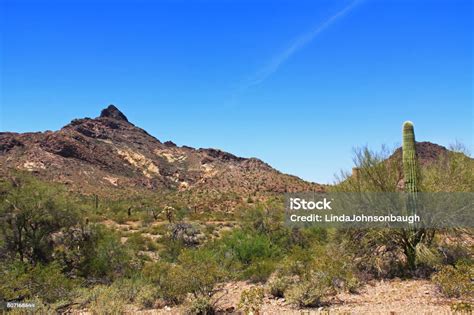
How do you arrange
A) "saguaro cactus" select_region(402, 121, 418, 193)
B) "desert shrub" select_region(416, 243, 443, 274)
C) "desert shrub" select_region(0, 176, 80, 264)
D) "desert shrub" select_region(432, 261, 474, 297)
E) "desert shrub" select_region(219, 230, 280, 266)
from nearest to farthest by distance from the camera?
1. "desert shrub" select_region(432, 261, 474, 297)
2. "desert shrub" select_region(416, 243, 443, 274)
3. "saguaro cactus" select_region(402, 121, 418, 193)
4. "desert shrub" select_region(0, 176, 80, 264)
5. "desert shrub" select_region(219, 230, 280, 266)

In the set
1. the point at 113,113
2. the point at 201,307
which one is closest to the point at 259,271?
the point at 201,307

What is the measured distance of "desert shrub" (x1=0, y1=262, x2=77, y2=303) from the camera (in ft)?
35.5

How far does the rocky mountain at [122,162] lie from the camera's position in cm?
6494

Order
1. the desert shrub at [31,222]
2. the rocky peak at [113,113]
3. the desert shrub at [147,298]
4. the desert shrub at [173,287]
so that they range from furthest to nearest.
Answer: the rocky peak at [113,113] → the desert shrub at [31,222] → the desert shrub at [147,298] → the desert shrub at [173,287]

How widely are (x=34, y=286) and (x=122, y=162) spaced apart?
254ft

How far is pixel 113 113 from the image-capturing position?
4441 inches

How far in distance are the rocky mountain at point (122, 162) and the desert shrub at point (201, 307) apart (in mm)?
45215

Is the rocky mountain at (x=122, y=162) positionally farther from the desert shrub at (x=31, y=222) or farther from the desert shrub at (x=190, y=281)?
the desert shrub at (x=190, y=281)

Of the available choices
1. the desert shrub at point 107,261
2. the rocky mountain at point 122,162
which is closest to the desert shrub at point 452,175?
the desert shrub at point 107,261

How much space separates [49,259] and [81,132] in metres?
84.2

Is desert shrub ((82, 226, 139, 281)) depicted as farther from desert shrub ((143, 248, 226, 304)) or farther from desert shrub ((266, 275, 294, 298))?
desert shrub ((266, 275, 294, 298))

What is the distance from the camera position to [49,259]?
1515cm

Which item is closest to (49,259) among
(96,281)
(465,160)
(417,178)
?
(96,281)

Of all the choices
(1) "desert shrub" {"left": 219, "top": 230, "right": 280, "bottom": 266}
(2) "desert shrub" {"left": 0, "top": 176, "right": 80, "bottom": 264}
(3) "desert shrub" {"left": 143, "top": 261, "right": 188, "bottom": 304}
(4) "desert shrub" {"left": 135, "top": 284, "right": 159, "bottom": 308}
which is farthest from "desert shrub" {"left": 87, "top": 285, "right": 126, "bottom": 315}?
(1) "desert shrub" {"left": 219, "top": 230, "right": 280, "bottom": 266}
